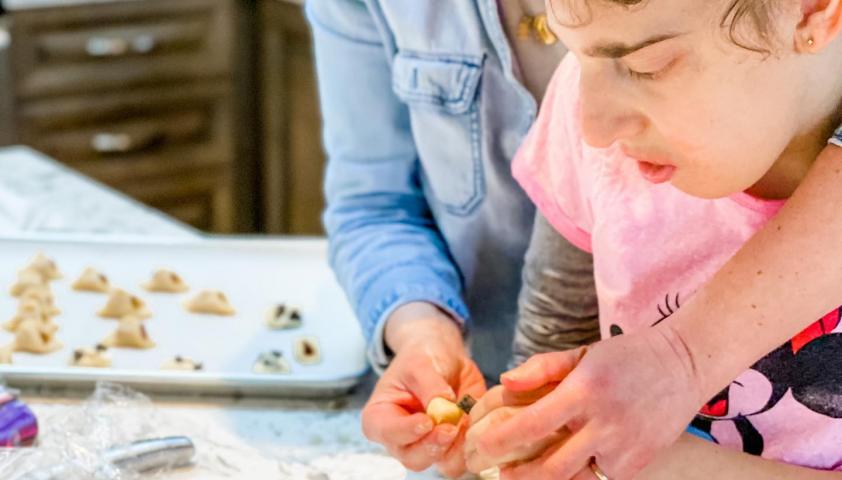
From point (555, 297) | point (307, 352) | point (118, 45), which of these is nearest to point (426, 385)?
point (555, 297)

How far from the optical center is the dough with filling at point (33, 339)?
1.01 metres

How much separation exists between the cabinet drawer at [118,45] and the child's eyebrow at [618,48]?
7.47ft

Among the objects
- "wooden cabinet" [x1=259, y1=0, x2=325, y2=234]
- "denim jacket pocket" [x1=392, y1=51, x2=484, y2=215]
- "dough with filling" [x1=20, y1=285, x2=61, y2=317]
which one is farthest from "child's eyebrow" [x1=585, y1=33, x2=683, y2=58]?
"wooden cabinet" [x1=259, y1=0, x2=325, y2=234]

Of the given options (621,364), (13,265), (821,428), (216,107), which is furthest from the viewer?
(216,107)

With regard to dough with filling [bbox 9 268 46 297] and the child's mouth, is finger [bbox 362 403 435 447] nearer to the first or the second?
the child's mouth

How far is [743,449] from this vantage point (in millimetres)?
744

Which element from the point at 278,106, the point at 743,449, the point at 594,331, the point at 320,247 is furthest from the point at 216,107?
the point at 743,449

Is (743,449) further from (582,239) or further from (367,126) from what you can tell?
(367,126)

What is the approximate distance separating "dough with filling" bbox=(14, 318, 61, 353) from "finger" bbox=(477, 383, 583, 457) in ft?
1.71

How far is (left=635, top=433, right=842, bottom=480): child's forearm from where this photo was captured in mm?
700

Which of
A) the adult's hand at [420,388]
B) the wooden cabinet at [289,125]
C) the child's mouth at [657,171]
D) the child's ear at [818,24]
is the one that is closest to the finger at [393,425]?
the adult's hand at [420,388]

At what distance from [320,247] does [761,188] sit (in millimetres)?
636

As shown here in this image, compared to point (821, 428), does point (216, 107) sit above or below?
below

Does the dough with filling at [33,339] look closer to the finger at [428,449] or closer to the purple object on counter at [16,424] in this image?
the purple object on counter at [16,424]
